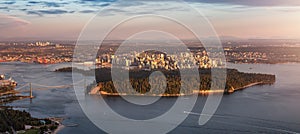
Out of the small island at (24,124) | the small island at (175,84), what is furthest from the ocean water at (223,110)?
the small island at (175,84)

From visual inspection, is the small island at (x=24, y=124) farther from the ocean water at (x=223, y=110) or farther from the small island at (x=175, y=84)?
the small island at (x=175, y=84)

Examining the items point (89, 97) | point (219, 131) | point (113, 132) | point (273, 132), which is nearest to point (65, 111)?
point (89, 97)

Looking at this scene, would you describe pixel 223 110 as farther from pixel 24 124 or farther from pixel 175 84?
pixel 24 124

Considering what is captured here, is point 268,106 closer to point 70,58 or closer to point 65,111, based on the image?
point 65,111

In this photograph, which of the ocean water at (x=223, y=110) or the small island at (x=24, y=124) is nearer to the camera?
the small island at (x=24, y=124)

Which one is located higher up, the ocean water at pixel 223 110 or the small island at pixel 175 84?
the small island at pixel 175 84

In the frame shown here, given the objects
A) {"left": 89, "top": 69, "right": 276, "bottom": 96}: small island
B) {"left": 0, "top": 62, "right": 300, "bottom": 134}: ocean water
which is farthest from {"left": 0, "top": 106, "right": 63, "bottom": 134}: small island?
{"left": 89, "top": 69, "right": 276, "bottom": 96}: small island

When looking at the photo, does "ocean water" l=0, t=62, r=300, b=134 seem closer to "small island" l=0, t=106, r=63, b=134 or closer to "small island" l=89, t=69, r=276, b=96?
"small island" l=0, t=106, r=63, b=134

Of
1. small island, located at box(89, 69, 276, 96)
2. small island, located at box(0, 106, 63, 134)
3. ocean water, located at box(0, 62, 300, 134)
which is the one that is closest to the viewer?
small island, located at box(0, 106, 63, 134)

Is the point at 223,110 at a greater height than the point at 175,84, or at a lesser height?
lesser

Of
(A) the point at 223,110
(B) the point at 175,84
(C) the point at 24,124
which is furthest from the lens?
(B) the point at 175,84

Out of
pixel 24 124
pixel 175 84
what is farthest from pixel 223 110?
pixel 24 124

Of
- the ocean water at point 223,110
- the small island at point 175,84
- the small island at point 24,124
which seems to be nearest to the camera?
the small island at point 24,124
